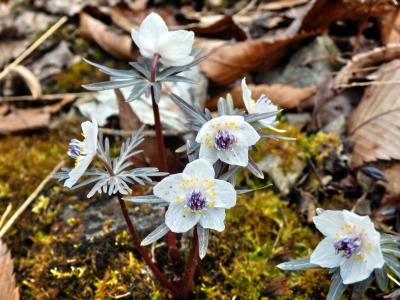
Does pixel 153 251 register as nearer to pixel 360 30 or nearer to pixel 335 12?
pixel 360 30

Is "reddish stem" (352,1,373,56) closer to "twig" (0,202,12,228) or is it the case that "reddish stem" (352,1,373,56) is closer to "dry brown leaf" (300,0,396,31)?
"dry brown leaf" (300,0,396,31)

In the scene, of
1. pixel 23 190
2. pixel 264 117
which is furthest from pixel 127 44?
pixel 264 117

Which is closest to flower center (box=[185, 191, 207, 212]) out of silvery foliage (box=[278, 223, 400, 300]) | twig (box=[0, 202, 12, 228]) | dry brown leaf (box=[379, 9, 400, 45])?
silvery foliage (box=[278, 223, 400, 300])

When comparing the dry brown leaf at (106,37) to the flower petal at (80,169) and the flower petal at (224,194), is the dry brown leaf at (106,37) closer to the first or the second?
the flower petal at (80,169)

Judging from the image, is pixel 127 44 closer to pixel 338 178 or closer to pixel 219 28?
pixel 219 28

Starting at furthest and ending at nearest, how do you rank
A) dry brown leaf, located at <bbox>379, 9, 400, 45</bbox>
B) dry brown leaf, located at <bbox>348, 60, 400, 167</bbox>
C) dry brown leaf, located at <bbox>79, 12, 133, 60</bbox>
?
dry brown leaf, located at <bbox>79, 12, 133, 60</bbox>, dry brown leaf, located at <bbox>379, 9, 400, 45</bbox>, dry brown leaf, located at <bbox>348, 60, 400, 167</bbox>

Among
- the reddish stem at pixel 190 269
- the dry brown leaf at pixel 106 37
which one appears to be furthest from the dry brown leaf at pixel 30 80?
the reddish stem at pixel 190 269
